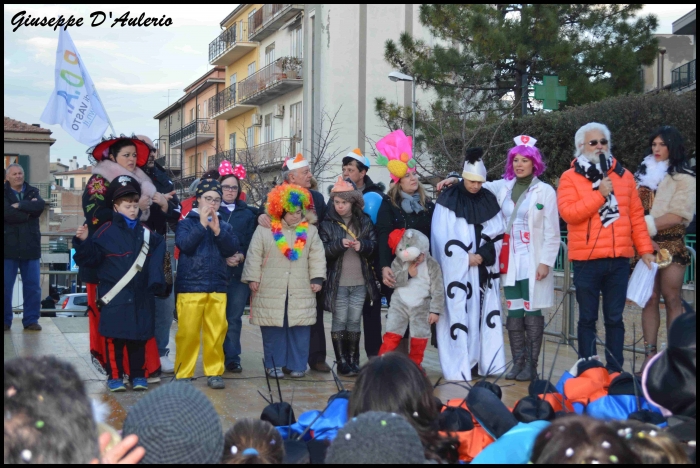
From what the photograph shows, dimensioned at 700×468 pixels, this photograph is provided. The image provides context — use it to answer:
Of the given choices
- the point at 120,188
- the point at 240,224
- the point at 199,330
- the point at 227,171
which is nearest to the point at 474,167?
the point at 240,224

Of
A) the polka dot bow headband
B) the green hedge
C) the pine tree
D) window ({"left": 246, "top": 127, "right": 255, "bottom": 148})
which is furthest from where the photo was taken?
window ({"left": 246, "top": 127, "right": 255, "bottom": 148})

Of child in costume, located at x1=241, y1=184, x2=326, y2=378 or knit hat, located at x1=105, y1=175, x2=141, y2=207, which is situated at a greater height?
knit hat, located at x1=105, y1=175, x2=141, y2=207

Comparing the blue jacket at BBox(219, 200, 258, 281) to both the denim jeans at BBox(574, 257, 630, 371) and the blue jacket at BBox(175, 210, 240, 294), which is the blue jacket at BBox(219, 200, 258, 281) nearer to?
the blue jacket at BBox(175, 210, 240, 294)

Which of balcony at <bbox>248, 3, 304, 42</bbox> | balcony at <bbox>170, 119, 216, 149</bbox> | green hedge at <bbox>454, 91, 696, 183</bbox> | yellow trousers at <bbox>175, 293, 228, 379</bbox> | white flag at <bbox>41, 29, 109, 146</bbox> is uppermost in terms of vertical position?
balcony at <bbox>248, 3, 304, 42</bbox>

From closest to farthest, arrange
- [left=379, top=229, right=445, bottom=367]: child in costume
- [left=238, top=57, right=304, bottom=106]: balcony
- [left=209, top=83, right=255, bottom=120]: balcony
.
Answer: [left=379, top=229, right=445, bottom=367]: child in costume → [left=238, top=57, right=304, bottom=106]: balcony → [left=209, top=83, right=255, bottom=120]: balcony

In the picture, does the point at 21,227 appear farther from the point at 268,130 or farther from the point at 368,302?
the point at 268,130

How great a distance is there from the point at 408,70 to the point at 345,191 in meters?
17.0

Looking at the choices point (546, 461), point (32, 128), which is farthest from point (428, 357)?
point (32, 128)

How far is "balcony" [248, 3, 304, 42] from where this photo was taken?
3533cm

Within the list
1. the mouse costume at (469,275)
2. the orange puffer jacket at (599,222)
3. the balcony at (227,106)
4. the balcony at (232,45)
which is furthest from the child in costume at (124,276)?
the balcony at (232,45)

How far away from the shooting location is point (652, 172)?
6898 millimetres

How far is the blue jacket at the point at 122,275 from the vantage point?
624 centimetres

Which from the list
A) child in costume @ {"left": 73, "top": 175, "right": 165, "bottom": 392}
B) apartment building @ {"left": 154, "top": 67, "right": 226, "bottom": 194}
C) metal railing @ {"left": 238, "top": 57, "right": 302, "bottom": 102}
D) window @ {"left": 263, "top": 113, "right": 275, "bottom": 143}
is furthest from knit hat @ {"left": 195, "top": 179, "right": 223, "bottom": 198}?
apartment building @ {"left": 154, "top": 67, "right": 226, "bottom": 194}

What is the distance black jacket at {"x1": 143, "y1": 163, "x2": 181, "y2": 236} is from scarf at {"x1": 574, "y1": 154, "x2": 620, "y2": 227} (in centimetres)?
356
